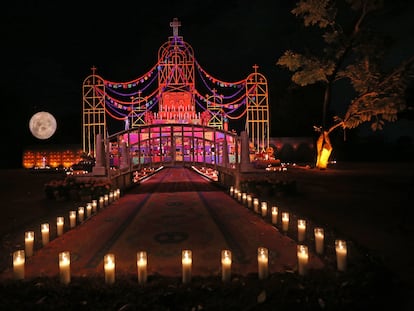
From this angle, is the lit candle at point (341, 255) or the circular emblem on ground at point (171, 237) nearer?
the lit candle at point (341, 255)

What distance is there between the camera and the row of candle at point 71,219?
5.23 metres

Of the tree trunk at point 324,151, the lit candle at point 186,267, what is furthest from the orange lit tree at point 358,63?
the lit candle at point 186,267

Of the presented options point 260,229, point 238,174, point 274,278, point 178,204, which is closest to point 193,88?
point 238,174

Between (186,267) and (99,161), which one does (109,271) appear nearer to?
(186,267)

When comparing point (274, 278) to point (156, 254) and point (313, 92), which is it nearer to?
point (156, 254)

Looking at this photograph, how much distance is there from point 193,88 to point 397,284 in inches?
1013

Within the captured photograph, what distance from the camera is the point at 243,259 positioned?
4984mm

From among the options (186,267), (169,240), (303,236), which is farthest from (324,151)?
(186,267)

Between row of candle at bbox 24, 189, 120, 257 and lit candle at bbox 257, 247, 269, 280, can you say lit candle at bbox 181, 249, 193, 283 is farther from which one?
row of candle at bbox 24, 189, 120, 257

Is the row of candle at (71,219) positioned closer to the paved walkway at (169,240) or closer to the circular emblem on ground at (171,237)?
the paved walkway at (169,240)

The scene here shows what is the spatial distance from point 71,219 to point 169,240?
263 cm

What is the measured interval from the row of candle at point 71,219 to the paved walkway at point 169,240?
0.14m

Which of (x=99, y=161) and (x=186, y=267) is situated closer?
(x=186, y=267)

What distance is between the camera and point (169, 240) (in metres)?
6.10
